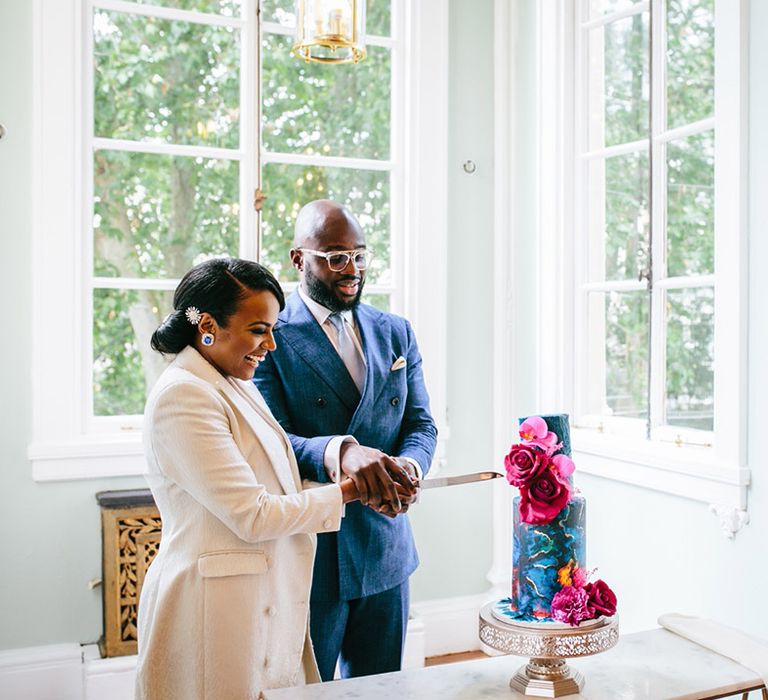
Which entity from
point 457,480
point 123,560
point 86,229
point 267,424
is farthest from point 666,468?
point 86,229

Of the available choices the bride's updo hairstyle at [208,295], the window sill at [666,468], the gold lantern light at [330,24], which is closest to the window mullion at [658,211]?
the window sill at [666,468]

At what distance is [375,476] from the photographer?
Answer: 1810 millimetres

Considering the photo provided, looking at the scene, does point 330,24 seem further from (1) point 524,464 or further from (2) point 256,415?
(1) point 524,464

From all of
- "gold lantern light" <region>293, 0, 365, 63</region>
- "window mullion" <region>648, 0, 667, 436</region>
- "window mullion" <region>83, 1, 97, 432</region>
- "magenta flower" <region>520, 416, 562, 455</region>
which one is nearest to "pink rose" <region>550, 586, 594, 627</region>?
"magenta flower" <region>520, 416, 562, 455</region>

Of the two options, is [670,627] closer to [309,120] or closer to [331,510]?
[331,510]

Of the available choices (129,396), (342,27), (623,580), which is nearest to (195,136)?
(129,396)

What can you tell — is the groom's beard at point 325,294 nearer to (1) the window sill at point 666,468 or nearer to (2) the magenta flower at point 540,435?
(2) the magenta flower at point 540,435

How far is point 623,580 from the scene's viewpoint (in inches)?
119

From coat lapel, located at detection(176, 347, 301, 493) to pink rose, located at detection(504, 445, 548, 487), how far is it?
46 cm

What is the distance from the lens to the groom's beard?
213 cm

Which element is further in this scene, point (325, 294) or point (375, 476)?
point (325, 294)

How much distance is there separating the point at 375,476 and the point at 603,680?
22.7 inches

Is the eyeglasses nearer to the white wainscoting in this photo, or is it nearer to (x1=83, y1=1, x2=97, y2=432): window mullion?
(x1=83, y1=1, x2=97, y2=432): window mullion

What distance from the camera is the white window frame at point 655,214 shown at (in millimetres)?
2430
